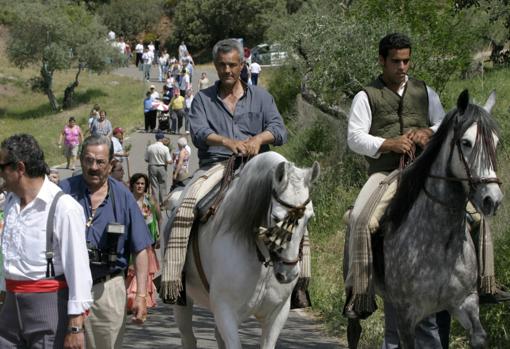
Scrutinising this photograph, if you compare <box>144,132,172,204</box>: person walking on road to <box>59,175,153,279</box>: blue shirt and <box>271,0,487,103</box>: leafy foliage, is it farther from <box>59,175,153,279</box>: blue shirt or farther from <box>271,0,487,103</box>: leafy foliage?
<box>59,175,153,279</box>: blue shirt

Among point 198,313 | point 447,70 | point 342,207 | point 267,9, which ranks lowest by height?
point 198,313

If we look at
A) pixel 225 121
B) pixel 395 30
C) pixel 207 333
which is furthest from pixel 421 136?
pixel 395 30

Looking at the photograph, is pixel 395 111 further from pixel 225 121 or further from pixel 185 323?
pixel 185 323

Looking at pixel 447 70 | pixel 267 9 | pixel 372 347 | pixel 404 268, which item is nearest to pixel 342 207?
pixel 447 70

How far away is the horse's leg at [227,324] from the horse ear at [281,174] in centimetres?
117

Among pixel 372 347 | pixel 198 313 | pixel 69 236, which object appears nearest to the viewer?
pixel 69 236

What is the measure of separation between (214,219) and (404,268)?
1.55 meters

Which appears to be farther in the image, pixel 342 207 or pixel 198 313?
pixel 342 207

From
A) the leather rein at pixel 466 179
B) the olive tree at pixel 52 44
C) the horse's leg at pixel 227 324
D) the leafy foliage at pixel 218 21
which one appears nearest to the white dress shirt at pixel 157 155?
the horse's leg at pixel 227 324

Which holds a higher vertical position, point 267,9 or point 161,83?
point 267,9

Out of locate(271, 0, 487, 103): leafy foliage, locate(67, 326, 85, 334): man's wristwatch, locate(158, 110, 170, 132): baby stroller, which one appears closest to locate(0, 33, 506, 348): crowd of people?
locate(67, 326, 85, 334): man's wristwatch

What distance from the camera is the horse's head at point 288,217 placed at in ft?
23.5

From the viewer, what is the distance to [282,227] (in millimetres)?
7164

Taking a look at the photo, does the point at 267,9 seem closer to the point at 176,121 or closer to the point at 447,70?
the point at 176,121
